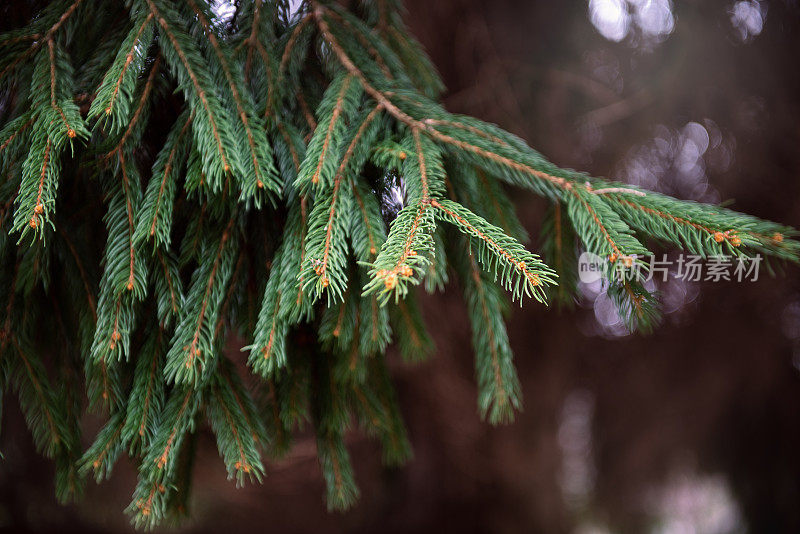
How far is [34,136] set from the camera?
0.77 meters

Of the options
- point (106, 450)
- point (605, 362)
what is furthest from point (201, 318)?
point (605, 362)

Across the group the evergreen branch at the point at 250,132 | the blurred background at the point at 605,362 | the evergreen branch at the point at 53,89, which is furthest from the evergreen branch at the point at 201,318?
the blurred background at the point at 605,362

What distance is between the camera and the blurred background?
202cm

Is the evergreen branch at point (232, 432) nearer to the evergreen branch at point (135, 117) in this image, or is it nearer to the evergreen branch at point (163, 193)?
the evergreen branch at point (163, 193)

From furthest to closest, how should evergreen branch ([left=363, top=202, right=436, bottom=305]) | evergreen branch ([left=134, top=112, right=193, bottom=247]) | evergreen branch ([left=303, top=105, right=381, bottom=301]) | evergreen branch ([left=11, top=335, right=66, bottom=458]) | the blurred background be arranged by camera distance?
the blurred background, evergreen branch ([left=11, top=335, right=66, bottom=458]), evergreen branch ([left=134, top=112, right=193, bottom=247]), evergreen branch ([left=303, top=105, right=381, bottom=301]), evergreen branch ([left=363, top=202, right=436, bottom=305])

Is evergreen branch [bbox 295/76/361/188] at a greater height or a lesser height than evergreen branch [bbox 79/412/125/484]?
greater

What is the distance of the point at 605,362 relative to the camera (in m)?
2.45

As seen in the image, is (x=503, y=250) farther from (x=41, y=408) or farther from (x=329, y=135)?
(x=41, y=408)

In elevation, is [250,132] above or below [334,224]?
above

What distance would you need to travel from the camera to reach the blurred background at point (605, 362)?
2020 millimetres

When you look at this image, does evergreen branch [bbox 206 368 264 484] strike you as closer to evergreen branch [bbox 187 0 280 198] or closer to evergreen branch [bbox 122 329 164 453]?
evergreen branch [bbox 122 329 164 453]

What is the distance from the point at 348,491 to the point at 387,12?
1112 mm

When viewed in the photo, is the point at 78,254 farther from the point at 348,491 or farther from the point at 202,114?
the point at 348,491

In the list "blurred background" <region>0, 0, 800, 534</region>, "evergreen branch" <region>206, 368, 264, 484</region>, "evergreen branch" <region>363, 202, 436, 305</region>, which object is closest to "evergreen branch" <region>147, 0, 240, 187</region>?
"evergreen branch" <region>363, 202, 436, 305</region>
